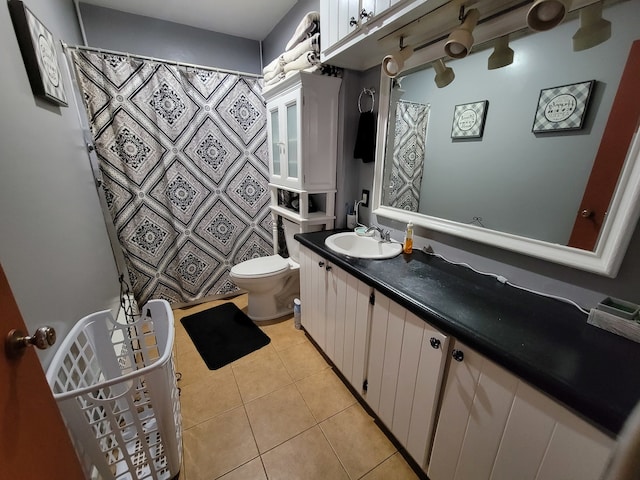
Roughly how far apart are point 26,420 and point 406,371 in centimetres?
114

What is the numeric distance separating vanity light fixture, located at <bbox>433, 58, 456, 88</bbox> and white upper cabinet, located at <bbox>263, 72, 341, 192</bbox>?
661 millimetres

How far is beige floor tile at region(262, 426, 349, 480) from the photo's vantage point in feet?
3.81

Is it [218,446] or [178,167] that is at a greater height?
[178,167]

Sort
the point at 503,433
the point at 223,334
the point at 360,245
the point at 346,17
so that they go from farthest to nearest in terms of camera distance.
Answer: the point at 223,334 → the point at 360,245 → the point at 346,17 → the point at 503,433

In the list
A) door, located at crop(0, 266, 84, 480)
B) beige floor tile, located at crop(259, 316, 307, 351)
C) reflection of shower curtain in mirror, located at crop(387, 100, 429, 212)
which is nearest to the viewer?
door, located at crop(0, 266, 84, 480)

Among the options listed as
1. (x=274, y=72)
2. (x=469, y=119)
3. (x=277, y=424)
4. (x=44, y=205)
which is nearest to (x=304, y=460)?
(x=277, y=424)

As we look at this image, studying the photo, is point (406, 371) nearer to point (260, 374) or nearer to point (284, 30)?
point (260, 374)

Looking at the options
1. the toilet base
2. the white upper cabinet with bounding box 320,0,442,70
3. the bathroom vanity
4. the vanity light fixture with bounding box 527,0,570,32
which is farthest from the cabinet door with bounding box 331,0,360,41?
the toilet base

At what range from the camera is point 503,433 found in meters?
0.77

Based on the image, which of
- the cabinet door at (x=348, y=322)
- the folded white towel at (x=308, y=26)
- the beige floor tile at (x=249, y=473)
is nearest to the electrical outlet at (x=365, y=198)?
the cabinet door at (x=348, y=322)

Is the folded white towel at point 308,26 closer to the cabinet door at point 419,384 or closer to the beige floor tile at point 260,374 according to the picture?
the cabinet door at point 419,384

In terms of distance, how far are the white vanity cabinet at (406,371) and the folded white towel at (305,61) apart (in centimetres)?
143

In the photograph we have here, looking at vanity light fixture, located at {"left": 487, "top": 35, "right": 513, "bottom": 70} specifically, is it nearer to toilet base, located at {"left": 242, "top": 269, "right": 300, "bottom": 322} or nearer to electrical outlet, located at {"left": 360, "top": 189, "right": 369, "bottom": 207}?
electrical outlet, located at {"left": 360, "top": 189, "right": 369, "bottom": 207}

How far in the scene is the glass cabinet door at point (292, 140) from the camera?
181 cm
